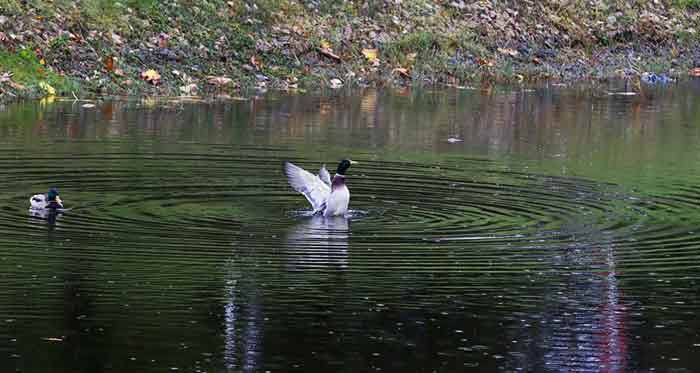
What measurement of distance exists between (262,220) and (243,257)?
2.44 metres

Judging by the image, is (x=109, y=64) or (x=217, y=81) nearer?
(x=109, y=64)

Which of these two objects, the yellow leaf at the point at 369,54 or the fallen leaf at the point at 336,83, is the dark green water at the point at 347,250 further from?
the yellow leaf at the point at 369,54

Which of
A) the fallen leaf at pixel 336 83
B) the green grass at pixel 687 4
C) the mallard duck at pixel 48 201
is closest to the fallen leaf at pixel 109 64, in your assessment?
the fallen leaf at pixel 336 83

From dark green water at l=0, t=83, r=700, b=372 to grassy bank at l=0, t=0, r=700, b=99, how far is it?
3634 millimetres

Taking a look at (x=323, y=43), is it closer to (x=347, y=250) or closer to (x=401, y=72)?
(x=401, y=72)

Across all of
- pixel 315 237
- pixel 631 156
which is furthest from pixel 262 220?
pixel 631 156

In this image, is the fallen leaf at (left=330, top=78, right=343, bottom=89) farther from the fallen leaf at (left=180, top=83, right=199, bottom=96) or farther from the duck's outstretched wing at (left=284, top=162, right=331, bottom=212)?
the duck's outstretched wing at (left=284, top=162, right=331, bottom=212)

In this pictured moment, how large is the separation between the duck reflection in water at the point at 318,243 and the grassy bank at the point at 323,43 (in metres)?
13.8

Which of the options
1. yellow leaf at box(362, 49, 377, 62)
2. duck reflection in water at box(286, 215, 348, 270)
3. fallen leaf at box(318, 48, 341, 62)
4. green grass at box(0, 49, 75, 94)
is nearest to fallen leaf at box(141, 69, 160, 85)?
green grass at box(0, 49, 75, 94)

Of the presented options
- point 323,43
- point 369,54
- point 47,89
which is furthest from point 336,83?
point 47,89

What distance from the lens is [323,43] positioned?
115ft

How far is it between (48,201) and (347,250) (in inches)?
144

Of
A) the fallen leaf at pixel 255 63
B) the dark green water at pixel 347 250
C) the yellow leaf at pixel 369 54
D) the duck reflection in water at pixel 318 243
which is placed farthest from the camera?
the yellow leaf at pixel 369 54

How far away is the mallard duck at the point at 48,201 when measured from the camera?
16.8 metres
